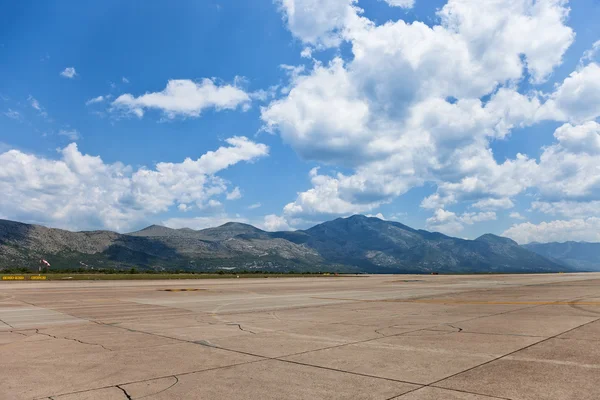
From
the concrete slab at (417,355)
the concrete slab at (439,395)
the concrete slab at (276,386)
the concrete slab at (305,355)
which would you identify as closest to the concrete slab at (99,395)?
the concrete slab at (305,355)

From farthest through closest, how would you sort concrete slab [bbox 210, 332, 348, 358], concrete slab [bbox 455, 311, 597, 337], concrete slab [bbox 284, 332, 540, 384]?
1. concrete slab [bbox 455, 311, 597, 337]
2. concrete slab [bbox 210, 332, 348, 358]
3. concrete slab [bbox 284, 332, 540, 384]

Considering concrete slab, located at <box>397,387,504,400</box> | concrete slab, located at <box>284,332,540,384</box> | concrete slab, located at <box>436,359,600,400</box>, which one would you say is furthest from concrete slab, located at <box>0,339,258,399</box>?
concrete slab, located at <box>436,359,600,400</box>

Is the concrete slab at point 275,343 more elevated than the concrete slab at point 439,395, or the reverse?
the concrete slab at point 439,395

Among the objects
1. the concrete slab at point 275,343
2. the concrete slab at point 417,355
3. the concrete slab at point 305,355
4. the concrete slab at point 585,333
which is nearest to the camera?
the concrete slab at point 305,355

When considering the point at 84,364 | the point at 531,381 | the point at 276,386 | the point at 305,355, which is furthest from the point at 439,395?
the point at 84,364

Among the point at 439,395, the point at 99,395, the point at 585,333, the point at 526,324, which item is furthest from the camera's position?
the point at 526,324

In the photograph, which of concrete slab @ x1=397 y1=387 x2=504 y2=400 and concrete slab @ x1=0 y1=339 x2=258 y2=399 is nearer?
concrete slab @ x1=397 y1=387 x2=504 y2=400

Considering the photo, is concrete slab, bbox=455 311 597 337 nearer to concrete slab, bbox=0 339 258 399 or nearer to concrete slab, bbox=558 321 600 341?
concrete slab, bbox=558 321 600 341

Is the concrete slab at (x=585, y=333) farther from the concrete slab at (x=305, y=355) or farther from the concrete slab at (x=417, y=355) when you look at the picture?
the concrete slab at (x=417, y=355)

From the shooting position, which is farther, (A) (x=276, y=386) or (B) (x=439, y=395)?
(A) (x=276, y=386)

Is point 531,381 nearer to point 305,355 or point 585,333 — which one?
point 305,355

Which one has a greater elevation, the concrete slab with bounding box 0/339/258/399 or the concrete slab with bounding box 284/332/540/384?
the concrete slab with bounding box 284/332/540/384

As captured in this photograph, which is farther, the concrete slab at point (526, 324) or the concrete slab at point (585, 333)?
the concrete slab at point (526, 324)

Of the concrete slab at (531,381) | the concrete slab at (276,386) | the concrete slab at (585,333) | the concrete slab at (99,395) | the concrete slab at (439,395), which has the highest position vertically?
the concrete slab at (585,333)
